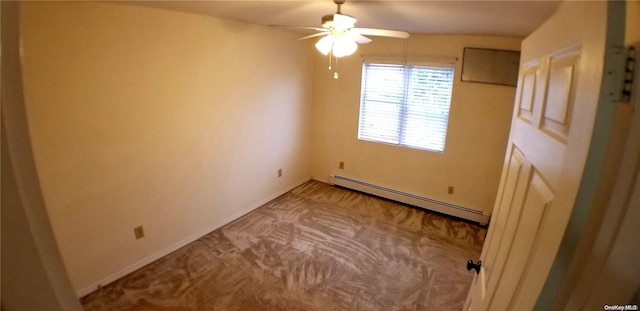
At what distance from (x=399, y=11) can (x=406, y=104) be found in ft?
5.78

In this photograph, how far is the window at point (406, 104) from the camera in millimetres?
3406

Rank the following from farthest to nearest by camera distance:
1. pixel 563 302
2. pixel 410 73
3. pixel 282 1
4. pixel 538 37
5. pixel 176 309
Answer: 1. pixel 410 73
2. pixel 176 309
3. pixel 282 1
4. pixel 538 37
5. pixel 563 302

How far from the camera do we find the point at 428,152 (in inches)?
143

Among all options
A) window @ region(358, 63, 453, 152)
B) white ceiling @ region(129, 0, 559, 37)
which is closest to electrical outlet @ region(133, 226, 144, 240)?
white ceiling @ region(129, 0, 559, 37)

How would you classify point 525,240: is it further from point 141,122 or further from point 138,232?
point 138,232

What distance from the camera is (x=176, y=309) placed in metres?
2.11

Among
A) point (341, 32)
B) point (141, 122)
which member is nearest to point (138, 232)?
point (141, 122)

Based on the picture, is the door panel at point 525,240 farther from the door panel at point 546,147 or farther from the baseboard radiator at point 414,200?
the baseboard radiator at point 414,200

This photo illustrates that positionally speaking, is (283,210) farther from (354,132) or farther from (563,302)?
(563,302)

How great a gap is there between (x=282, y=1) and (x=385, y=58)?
2054mm

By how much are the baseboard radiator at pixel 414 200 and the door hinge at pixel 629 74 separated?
11.2 feet

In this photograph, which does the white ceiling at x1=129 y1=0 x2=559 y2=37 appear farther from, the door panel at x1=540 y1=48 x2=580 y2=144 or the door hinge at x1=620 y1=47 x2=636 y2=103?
the door hinge at x1=620 y1=47 x2=636 y2=103

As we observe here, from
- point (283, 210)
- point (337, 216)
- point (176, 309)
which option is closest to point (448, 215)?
point (337, 216)

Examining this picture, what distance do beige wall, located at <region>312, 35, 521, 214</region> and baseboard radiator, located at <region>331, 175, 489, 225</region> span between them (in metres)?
0.07
